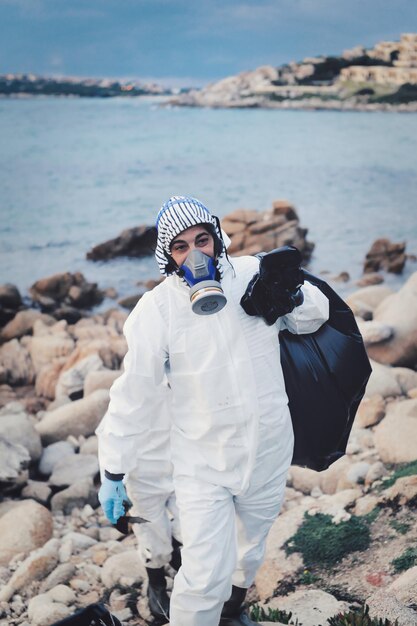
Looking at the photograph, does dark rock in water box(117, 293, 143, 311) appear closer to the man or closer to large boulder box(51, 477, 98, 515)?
large boulder box(51, 477, 98, 515)

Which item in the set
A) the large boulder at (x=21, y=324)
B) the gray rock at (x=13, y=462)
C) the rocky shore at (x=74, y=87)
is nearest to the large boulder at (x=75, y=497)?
the gray rock at (x=13, y=462)

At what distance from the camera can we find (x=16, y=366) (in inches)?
278

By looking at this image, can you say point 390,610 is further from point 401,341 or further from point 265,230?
point 265,230

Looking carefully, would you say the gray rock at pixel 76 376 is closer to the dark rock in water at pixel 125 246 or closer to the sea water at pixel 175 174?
the sea water at pixel 175 174

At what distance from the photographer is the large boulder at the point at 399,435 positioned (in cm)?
405

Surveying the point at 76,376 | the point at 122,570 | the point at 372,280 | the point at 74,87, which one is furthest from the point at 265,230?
the point at 122,570

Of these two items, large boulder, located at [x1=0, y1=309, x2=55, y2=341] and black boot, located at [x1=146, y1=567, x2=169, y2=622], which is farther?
large boulder, located at [x1=0, y1=309, x2=55, y2=341]

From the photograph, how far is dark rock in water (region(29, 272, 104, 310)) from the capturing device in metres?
7.91

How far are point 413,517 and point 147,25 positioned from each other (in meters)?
6.76

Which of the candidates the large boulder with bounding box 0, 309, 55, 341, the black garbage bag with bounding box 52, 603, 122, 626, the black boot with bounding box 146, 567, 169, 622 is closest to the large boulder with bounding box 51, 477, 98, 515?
the black boot with bounding box 146, 567, 169, 622

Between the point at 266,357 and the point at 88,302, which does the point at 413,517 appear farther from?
the point at 88,302

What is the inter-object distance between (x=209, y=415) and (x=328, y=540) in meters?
1.25

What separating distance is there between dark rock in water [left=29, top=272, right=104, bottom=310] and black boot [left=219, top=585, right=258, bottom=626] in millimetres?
5539

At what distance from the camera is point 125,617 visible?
314cm
